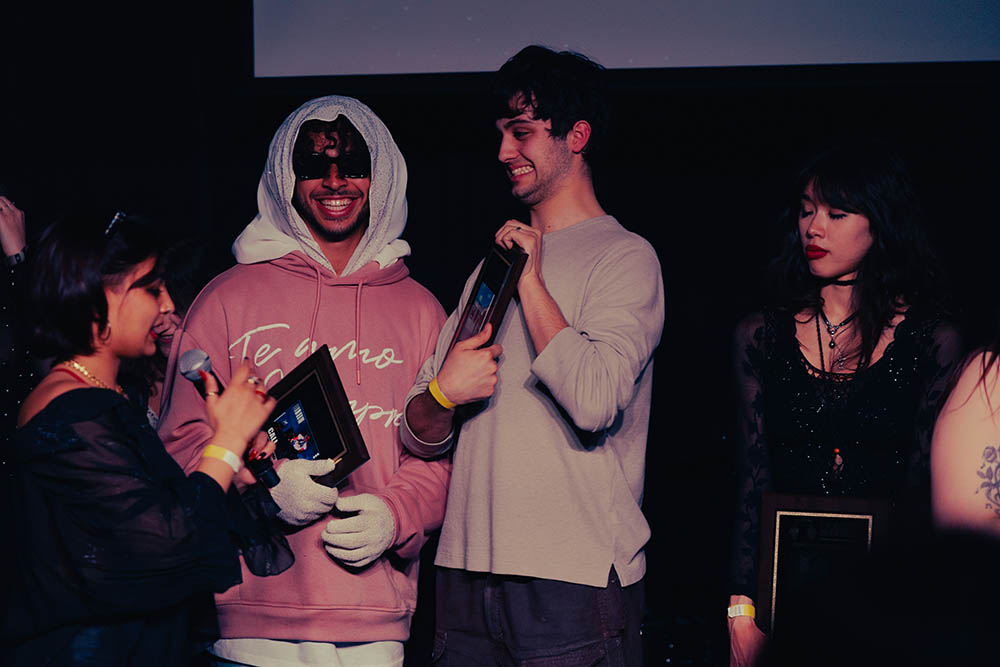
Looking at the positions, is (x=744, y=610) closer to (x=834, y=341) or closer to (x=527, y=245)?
(x=834, y=341)

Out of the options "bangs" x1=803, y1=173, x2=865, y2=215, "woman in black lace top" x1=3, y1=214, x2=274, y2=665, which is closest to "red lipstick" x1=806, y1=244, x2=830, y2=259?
"bangs" x1=803, y1=173, x2=865, y2=215

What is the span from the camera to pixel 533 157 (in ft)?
7.81

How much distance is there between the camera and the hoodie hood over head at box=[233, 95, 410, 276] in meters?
2.49

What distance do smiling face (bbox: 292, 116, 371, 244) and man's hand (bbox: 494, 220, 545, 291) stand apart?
0.44 metres

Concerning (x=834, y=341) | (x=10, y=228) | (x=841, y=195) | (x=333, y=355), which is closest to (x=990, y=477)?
(x=834, y=341)

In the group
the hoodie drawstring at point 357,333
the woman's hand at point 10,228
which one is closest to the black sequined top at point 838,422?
the hoodie drawstring at point 357,333

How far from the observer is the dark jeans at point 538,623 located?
2131 mm

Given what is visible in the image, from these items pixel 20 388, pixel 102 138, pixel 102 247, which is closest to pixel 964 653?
pixel 102 247

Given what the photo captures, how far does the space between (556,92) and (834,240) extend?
746 mm

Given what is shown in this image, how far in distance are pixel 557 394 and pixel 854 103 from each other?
182 centimetres

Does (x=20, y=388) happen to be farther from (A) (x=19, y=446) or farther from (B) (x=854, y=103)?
(B) (x=854, y=103)

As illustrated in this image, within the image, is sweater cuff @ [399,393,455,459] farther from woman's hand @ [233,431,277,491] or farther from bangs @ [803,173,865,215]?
bangs @ [803,173,865,215]

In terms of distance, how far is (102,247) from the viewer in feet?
6.19

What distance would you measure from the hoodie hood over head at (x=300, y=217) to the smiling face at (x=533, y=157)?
1.07 ft
